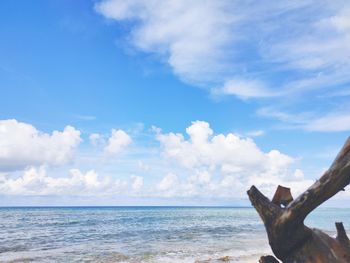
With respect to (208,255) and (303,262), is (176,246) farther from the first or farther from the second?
(303,262)

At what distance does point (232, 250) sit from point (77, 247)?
10769 millimetres

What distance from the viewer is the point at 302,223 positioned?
644 centimetres

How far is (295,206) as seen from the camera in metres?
6.18

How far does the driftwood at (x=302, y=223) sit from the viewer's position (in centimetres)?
598

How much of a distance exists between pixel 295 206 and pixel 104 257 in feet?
61.2

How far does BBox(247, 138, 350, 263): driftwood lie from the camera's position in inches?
235

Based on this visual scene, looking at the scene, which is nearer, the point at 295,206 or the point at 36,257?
the point at 295,206

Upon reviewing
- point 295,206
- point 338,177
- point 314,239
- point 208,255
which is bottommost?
point 208,255

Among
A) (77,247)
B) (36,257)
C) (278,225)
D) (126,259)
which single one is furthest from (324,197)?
(77,247)

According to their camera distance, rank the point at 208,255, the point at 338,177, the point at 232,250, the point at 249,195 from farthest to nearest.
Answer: the point at 232,250, the point at 208,255, the point at 249,195, the point at 338,177

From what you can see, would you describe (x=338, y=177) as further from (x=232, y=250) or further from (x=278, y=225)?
(x=232, y=250)

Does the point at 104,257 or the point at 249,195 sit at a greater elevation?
the point at 249,195

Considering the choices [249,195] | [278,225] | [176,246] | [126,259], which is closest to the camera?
[278,225]

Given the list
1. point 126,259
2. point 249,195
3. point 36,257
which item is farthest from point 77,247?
point 249,195
